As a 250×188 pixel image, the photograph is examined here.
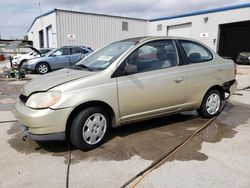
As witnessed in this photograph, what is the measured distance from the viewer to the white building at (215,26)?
2161 centimetres

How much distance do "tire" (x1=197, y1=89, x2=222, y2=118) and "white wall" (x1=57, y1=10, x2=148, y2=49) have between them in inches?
766

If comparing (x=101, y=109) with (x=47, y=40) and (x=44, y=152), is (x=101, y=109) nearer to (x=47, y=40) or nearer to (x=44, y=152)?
(x=44, y=152)

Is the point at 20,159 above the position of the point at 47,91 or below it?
below

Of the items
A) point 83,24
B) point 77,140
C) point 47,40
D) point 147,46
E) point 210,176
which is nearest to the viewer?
point 210,176

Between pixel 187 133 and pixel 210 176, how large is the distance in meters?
1.48

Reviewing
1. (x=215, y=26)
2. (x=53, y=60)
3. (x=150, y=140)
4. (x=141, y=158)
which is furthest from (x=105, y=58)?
(x=215, y=26)

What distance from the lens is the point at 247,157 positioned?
12.0 feet

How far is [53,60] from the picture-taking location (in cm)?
1420

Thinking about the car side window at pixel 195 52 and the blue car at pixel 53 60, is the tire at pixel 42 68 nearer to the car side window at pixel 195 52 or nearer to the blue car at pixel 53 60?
the blue car at pixel 53 60

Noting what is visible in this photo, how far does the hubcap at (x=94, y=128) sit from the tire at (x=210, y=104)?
225 centimetres

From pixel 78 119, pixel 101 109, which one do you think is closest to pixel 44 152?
pixel 78 119

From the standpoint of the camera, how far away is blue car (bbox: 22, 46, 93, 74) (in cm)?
1391

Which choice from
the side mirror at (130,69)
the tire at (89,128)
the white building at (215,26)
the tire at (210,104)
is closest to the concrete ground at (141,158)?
the tire at (89,128)

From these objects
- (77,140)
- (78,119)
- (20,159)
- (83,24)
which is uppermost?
(83,24)
